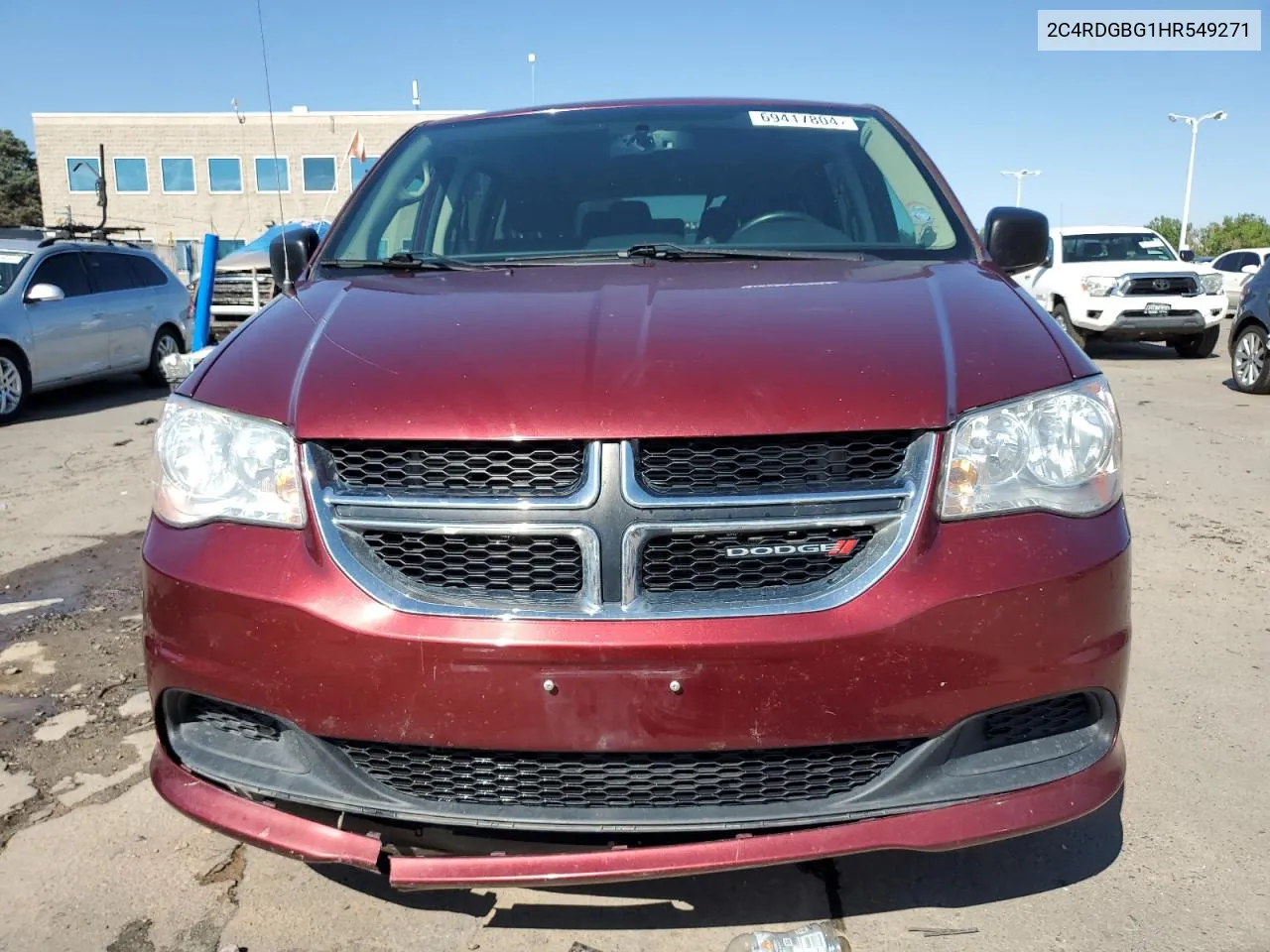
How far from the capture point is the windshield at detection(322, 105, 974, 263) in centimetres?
297

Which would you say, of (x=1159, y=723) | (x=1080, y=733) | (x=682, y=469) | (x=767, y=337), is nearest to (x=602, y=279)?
(x=767, y=337)

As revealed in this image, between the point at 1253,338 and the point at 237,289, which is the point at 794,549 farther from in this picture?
the point at 237,289

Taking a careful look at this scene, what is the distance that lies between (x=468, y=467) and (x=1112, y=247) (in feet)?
48.5

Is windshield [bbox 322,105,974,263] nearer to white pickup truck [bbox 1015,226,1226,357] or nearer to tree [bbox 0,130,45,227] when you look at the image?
white pickup truck [bbox 1015,226,1226,357]

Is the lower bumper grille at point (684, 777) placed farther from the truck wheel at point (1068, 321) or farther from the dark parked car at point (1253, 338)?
the truck wheel at point (1068, 321)

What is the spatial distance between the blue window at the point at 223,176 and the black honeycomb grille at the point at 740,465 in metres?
41.3

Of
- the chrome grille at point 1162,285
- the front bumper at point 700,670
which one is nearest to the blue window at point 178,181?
the chrome grille at point 1162,285

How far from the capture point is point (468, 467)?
1847 mm

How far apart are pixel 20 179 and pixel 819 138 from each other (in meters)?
73.0

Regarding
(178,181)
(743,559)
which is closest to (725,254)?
(743,559)

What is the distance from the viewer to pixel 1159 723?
10.2 ft

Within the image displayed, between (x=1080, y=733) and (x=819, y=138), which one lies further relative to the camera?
(x=819, y=138)

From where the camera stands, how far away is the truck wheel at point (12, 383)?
949cm

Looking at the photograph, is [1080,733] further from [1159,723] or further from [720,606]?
[1159,723]
